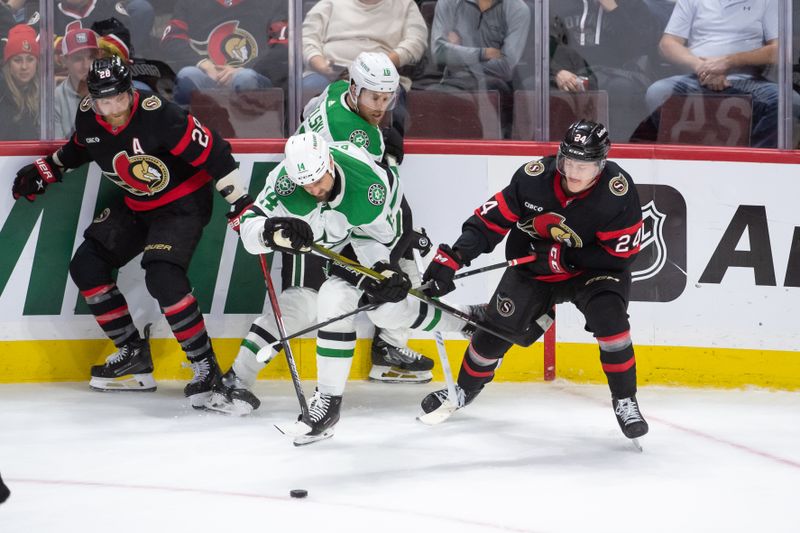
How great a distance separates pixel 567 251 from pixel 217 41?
1.85 meters

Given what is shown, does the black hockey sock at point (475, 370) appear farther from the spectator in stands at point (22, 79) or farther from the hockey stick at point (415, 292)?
the spectator in stands at point (22, 79)

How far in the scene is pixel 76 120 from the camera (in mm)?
4414

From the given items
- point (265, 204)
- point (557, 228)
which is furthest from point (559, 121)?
point (265, 204)

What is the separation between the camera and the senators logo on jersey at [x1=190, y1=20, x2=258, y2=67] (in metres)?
4.75

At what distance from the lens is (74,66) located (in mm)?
4730

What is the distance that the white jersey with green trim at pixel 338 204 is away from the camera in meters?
3.76

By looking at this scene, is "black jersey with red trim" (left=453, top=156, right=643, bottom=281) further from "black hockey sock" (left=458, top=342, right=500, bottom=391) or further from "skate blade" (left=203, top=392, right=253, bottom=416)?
"skate blade" (left=203, top=392, right=253, bottom=416)

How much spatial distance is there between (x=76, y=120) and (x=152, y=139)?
1.11ft

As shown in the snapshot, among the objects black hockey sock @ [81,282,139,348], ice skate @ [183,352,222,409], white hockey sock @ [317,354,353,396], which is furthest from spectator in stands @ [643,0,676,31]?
black hockey sock @ [81,282,139,348]

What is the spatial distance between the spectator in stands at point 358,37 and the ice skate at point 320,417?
57.5 inches

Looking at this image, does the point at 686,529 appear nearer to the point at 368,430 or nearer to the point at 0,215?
the point at 368,430

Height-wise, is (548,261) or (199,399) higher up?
(548,261)

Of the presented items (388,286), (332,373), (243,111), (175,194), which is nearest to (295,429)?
(332,373)

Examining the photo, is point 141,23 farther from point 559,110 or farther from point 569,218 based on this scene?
point 569,218
